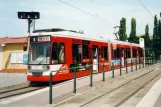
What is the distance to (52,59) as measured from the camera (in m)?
15.8

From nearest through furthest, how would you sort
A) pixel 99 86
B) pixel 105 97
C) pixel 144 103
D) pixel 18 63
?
pixel 144 103 → pixel 105 97 → pixel 99 86 → pixel 18 63

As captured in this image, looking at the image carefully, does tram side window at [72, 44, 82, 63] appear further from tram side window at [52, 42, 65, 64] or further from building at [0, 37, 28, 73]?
building at [0, 37, 28, 73]

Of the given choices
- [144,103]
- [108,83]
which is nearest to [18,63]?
[108,83]

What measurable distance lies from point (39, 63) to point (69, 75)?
5.88ft

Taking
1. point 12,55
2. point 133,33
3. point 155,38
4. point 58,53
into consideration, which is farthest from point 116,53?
point 133,33

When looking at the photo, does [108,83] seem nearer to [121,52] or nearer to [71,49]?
[71,49]

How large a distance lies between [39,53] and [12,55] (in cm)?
1363

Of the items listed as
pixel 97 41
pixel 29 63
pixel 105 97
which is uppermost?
pixel 97 41

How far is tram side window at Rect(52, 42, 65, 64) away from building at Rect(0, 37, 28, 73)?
1212cm

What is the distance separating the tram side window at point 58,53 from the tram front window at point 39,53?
1.08ft

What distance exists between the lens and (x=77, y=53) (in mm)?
18422

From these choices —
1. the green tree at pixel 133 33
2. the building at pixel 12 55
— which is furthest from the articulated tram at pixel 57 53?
the green tree at pixel 133 33

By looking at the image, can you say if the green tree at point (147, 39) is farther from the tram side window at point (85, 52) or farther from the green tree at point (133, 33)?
the tram side window at point (85, 52)

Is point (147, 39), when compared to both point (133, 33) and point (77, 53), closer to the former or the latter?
point (133, 33)
